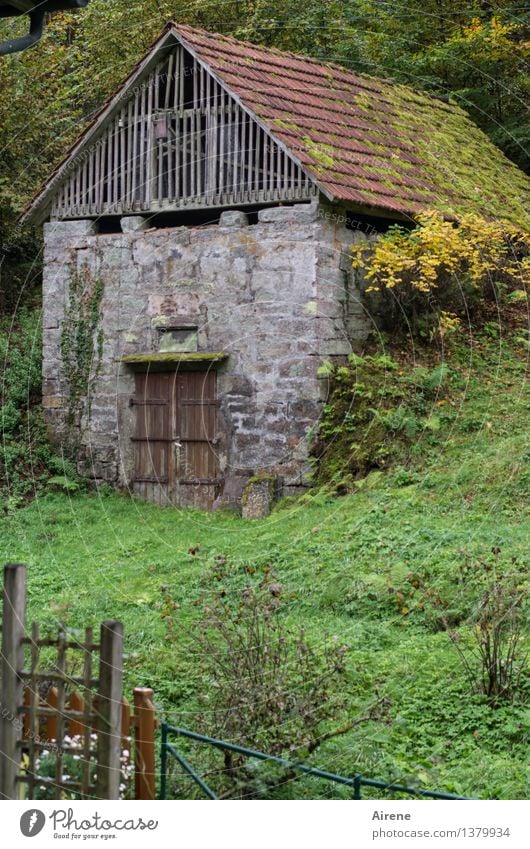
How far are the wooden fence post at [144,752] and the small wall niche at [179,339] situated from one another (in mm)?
8277

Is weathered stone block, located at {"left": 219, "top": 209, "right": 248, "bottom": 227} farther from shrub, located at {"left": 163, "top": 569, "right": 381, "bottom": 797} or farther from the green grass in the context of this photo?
shrub, located at {"left": 163, "top": 569, "right": 381, "bottom": 797}

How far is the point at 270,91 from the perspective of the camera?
13.9 m

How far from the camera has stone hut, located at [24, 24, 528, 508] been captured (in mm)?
13125

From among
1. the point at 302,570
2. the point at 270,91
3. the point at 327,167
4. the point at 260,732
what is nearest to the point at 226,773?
the point at 260,732

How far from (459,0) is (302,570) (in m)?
14.5

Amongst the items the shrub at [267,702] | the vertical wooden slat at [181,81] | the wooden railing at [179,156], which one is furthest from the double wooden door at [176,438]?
the shrub at [267,702]

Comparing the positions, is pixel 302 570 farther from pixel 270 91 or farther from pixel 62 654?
pixel 270 91

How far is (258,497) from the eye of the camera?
12969mm

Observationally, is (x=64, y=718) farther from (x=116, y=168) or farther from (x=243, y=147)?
(x=116, y=168)

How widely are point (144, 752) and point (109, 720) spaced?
600mm

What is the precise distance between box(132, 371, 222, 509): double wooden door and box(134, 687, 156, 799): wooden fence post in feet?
25.2

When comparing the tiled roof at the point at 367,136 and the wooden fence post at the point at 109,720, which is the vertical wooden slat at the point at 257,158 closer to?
the tiled roof at the point at 367,136

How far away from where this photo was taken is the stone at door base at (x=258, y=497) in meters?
12.9

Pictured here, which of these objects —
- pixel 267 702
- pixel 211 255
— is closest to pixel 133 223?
pixel 211 255
